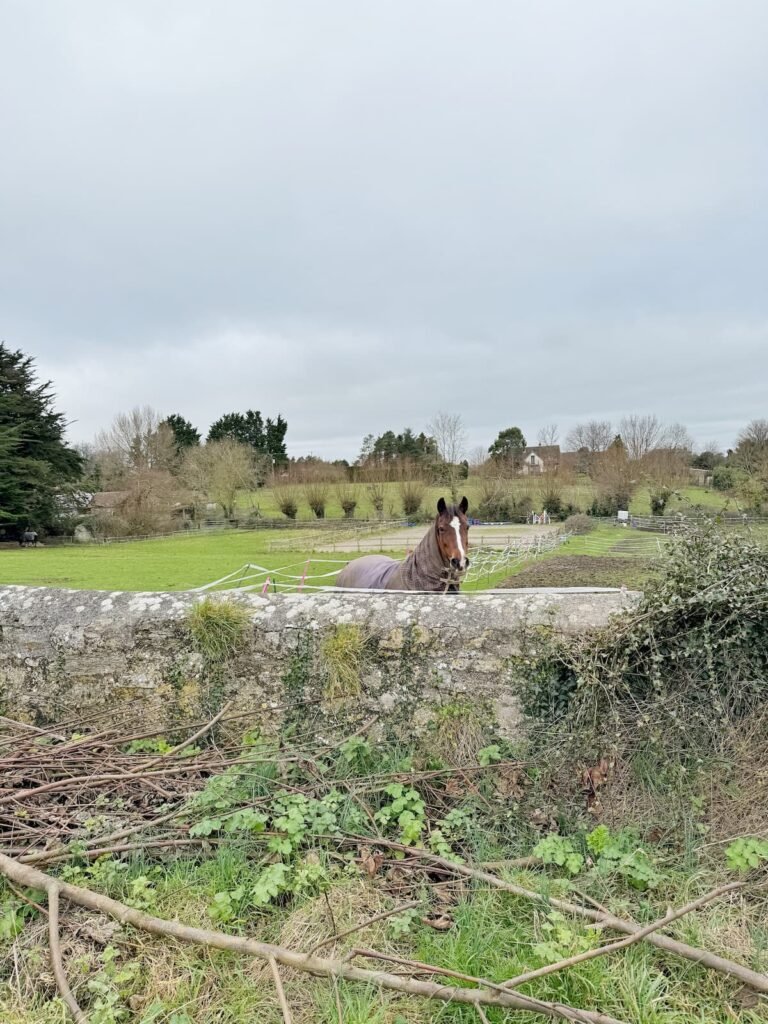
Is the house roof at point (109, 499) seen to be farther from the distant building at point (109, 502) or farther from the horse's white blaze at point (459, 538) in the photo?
the horse's white blaze at point (459, 538)

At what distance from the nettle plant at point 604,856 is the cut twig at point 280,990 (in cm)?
135

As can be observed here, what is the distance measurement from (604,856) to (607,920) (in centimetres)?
52

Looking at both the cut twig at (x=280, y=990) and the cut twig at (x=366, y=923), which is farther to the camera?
the cut twig at (x=366, y=923)

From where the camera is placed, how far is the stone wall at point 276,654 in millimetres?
3688

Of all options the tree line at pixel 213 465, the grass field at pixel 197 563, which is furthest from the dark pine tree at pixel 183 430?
the grass field at pixel 197 563

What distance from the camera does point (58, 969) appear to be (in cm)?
211

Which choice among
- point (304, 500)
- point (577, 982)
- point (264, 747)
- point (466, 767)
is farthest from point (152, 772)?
point (304, 500)

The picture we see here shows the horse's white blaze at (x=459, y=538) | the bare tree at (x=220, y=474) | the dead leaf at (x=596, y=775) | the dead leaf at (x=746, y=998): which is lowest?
the dead leaf at (x=746, y=998)

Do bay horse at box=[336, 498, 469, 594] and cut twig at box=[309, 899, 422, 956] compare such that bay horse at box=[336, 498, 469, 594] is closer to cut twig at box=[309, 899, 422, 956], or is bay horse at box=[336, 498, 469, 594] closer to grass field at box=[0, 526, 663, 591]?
cut twig at box=[309, 899, 422, 956]

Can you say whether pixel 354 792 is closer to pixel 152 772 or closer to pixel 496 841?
pixel 496 841

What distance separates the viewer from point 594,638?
3.38 meters

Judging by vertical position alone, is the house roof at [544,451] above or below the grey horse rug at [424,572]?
above

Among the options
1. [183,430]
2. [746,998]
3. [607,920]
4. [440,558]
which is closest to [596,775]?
[607,920]

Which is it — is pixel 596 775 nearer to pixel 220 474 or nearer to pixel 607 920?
pixel 607 920
